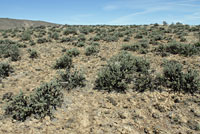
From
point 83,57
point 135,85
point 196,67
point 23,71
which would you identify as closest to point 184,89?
point 135,85

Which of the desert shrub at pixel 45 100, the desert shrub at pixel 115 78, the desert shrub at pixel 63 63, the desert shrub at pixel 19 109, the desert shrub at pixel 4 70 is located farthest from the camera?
the desert shrub at pixel 63 63

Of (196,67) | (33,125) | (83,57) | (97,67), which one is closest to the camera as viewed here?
(33,125)

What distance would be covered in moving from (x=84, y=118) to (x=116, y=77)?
2.10m

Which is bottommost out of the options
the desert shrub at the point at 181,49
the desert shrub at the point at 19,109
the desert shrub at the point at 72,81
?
the desert shrub at the point at 19,109

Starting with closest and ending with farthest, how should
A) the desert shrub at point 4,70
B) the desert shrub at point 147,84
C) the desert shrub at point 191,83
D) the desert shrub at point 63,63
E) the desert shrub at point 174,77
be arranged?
the desert shrub at point 191,83 < the desert shrub at point 174,77 < the desert shrub at point 147,84 < the desert shrub at point 4,70 < the desert shrub at point 63,63

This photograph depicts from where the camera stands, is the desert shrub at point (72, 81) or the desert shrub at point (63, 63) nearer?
the desert shrub at point (72, 81)

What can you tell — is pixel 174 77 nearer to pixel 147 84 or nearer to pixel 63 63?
pixel 147 84

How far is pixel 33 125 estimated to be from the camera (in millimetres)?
3838

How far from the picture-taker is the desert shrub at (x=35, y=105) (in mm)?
4066

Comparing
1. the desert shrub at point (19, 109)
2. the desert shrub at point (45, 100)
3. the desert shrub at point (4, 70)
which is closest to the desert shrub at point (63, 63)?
the desert shrub at point (4, 70)

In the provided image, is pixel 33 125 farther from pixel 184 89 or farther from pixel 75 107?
pixel 184 89

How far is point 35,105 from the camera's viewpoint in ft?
13.4

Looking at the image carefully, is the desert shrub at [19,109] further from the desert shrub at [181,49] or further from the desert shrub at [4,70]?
the desert shrub at [181,49]

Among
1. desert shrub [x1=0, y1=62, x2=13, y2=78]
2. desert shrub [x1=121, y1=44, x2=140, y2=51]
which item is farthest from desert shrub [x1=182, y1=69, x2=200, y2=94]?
desert shrub [x1=0, y1=62, x2=13, y2=78]
